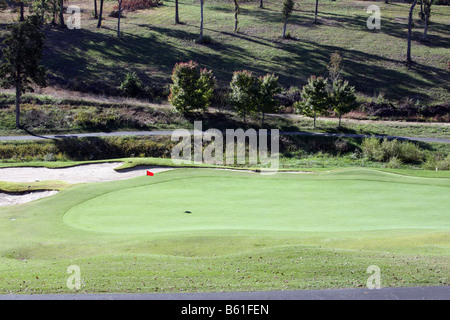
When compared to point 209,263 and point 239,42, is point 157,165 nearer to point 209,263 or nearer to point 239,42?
point 209,263

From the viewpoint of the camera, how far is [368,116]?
51.1 meters

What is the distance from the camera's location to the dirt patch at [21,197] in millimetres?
22781

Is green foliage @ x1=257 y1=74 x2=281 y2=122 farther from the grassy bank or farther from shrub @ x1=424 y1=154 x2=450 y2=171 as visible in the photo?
the grassy bank

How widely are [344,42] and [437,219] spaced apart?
6532cm

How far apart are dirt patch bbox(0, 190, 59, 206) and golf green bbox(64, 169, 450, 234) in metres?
3.90

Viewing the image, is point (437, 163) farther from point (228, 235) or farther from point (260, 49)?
point (260, 49)

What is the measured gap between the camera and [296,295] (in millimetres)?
11078

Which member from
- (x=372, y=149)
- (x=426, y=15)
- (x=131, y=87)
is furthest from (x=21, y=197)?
(x=426, y=15)

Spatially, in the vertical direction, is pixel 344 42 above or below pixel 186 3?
below

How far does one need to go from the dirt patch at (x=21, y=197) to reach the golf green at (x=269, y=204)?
390cm

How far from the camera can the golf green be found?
16781 mm

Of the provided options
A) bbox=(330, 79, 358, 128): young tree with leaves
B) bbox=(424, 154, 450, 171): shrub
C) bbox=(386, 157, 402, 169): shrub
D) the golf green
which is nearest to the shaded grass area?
bbox=(330, 79, 358, 128): young tree with leaves

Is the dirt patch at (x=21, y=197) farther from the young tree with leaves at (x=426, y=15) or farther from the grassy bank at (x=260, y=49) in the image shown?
the young tree with leaves at (x=426, y=15)
